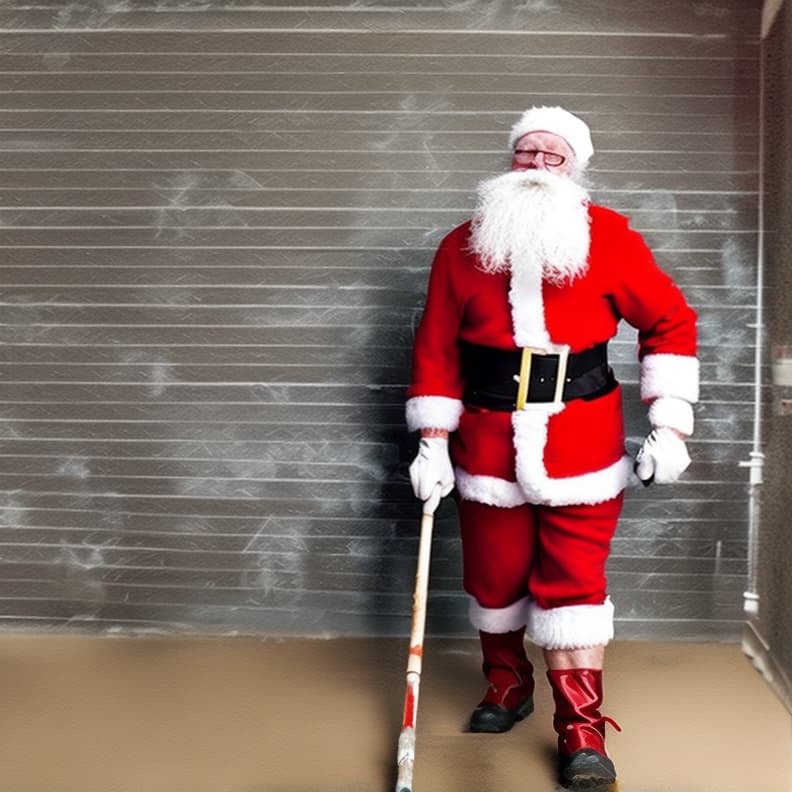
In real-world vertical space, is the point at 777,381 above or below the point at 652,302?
below

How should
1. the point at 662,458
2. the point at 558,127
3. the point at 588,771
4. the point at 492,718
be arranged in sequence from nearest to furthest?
the point at 588,771 < the point at 662,458 < the point at 558,127 < the point at 492,718

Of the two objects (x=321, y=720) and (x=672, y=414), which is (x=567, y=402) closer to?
(x=672, y=414)

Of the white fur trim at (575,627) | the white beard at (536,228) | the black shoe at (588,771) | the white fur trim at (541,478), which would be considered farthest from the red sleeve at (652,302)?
the black shoe at (588,771)

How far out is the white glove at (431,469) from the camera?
281 centimetres

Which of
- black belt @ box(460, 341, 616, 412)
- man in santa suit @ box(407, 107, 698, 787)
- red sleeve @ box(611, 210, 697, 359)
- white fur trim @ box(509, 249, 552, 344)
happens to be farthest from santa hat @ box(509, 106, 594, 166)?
black belt @ box(460, 341, 616, 412)

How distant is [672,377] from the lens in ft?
8.98

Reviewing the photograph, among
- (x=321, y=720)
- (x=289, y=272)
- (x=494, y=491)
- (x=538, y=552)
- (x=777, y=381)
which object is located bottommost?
(x=321, y=720)

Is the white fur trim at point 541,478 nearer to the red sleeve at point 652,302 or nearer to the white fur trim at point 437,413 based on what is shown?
the white fur trim at point 437,413

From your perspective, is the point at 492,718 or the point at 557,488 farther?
the point at 492,718

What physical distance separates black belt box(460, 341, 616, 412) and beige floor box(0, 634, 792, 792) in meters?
0.90

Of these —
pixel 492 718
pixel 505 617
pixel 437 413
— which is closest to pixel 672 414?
pixel 437 413

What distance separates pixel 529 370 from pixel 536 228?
1.15 ft

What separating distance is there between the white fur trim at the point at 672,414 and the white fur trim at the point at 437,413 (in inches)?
19.9

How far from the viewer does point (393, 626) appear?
140 inches
